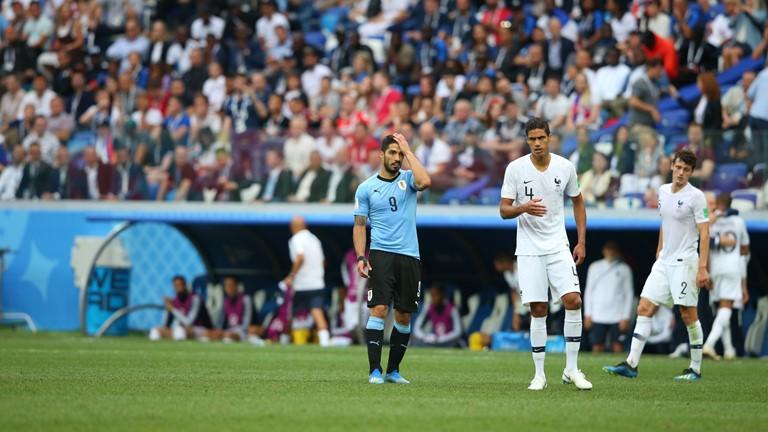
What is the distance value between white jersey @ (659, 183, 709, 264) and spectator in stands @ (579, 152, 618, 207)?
6.29m

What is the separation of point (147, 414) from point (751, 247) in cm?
1356

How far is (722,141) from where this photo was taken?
18.9m

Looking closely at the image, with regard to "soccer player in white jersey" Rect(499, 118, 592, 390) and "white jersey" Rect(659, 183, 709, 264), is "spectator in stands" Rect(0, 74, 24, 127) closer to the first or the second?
"white jersey" Rect(659, 183, 709, 264)

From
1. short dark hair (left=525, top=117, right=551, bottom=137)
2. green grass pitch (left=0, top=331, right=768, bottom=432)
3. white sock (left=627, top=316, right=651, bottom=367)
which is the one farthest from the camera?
white sock (left=627, top=316, right=651, bottom=367)

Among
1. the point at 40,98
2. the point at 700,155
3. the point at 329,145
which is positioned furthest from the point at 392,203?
the point at 40,98

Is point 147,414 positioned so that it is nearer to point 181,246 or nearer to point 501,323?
point 501,323

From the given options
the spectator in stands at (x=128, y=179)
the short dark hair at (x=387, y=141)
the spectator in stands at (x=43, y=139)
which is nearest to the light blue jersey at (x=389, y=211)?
the short dark hair at (x=387, y=141)

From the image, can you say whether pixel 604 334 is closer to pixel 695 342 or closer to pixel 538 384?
pixel 695 342

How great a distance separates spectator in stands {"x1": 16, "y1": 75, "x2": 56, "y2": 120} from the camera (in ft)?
92.2

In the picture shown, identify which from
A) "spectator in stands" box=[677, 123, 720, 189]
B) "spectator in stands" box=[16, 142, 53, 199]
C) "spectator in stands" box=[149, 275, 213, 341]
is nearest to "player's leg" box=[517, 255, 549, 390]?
"spectator in stands" box=[677, 123, 720, 189]

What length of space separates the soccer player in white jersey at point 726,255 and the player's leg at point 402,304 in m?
7.10

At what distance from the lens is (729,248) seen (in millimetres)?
17953

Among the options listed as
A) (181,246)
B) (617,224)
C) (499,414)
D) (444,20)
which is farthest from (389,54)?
(499,414)

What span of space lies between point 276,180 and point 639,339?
10.1m
